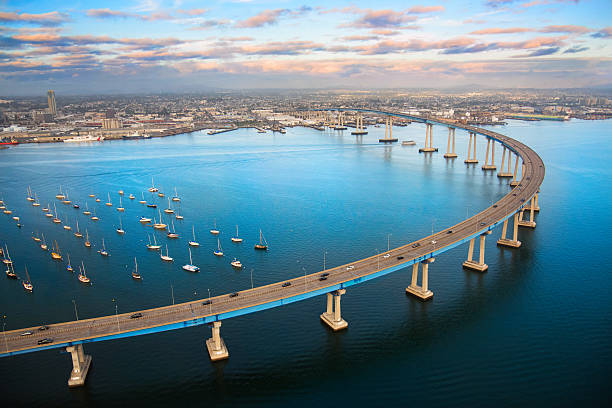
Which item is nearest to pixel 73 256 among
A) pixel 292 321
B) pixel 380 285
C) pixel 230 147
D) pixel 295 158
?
pixel 292 321

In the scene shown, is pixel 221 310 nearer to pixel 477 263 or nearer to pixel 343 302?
pixel 343 302

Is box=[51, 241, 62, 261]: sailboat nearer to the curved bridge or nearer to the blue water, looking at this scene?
the blue water

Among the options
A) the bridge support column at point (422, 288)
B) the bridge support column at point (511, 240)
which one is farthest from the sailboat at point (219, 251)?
the bridge support column at point (511, 240)

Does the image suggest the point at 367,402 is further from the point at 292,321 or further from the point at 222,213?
the point at 222,213

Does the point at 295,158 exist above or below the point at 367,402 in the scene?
above

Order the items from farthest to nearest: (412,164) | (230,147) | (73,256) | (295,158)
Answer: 1. (230,147)
2. (295,158)
3. (412,164)
4. (73,256)

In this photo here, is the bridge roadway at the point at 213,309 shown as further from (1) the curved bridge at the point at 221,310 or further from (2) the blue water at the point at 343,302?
(2) the blue water at the point at 343,302
